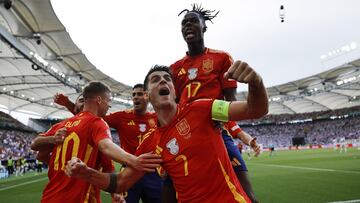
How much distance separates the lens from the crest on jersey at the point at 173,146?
10.1 ft

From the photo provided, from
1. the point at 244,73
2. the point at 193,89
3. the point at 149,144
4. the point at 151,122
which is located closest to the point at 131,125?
the point at 151,122

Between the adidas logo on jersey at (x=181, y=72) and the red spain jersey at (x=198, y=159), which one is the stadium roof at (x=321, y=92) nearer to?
the adidas logo on jersey at (x=181, y=72)

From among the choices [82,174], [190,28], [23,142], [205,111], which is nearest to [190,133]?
[205,111]

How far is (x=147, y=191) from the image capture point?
17.9 feet

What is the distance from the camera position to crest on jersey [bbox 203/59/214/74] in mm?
4184

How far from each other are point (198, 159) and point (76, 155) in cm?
156

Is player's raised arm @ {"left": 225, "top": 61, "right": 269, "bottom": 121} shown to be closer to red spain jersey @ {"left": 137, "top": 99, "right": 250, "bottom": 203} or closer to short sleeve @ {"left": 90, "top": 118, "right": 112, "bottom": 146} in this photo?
red spain jersey @ {"left": 137, "top": 99, "right": 250, "bottom": 203}

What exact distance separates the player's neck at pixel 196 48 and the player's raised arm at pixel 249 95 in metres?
1.74

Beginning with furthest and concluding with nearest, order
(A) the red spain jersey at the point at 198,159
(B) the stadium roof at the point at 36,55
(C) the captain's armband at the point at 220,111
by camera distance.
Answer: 1. (B) the stadium roof at the point at 36,55
2. (A) the red spain jersey at the point at 198,159
3. (C) the captain's armband at the point at 220,111

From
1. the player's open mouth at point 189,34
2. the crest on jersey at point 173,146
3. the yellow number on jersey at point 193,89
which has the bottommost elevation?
the crest on jersey at point 173,146

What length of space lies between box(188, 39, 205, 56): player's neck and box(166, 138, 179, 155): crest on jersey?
1.61 m

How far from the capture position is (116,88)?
53.2m

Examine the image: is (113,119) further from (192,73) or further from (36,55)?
(36,55)

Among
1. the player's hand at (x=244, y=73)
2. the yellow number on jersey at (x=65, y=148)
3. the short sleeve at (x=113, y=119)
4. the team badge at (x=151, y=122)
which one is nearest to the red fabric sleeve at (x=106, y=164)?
the yellow number on jersey at (x=65, y=148)
